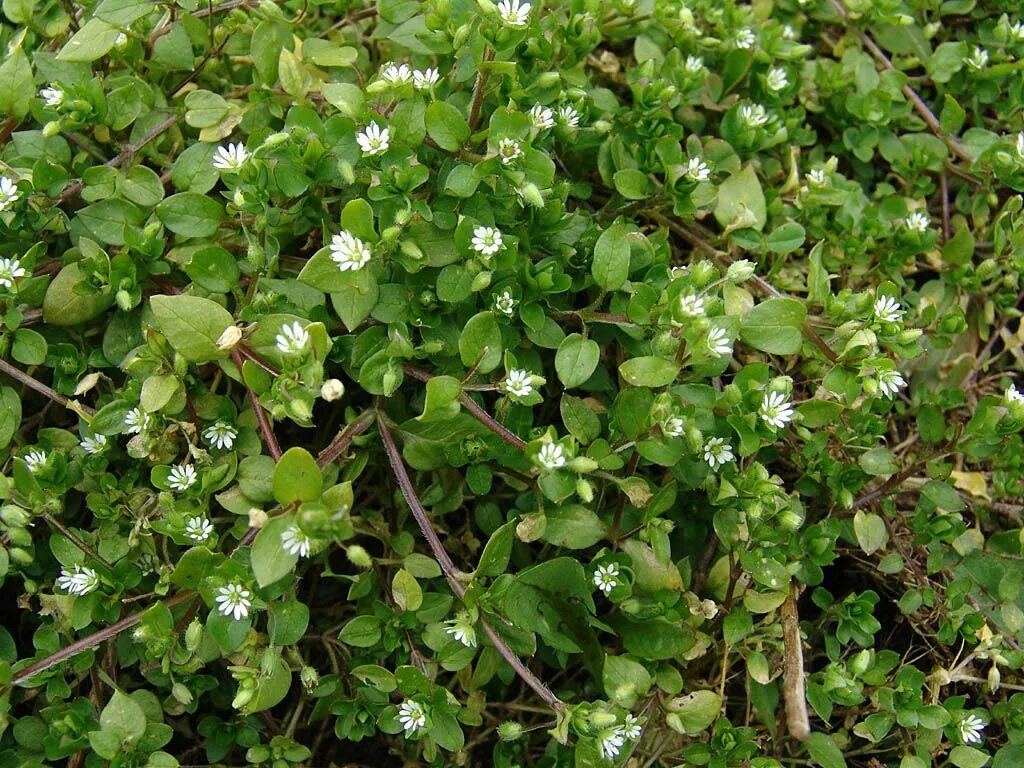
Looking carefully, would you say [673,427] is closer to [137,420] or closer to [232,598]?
[232,598]

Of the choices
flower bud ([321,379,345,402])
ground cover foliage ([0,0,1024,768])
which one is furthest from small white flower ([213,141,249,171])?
flower bud ([321,379,345,402])

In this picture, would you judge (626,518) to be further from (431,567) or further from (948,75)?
(948,75)

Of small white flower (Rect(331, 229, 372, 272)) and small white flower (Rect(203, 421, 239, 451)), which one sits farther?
small white flower (Rect(203, 421, 239, 451))

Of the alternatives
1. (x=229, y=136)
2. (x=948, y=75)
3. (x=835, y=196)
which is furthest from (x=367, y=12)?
(x=948, y=75)

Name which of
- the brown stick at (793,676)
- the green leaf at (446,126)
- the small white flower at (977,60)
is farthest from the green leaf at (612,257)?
the small white flower at (977,60)

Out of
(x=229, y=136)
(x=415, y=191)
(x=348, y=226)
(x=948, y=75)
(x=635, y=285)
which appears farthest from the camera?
(x=948, y=75)

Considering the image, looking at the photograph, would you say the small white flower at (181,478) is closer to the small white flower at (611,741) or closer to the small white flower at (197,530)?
the small white flower at (197,530)

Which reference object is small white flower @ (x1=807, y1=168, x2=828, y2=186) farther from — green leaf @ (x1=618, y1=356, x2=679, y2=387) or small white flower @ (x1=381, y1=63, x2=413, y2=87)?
small white flower @ (x1=381, y1=63, x2=413, y2=87)
